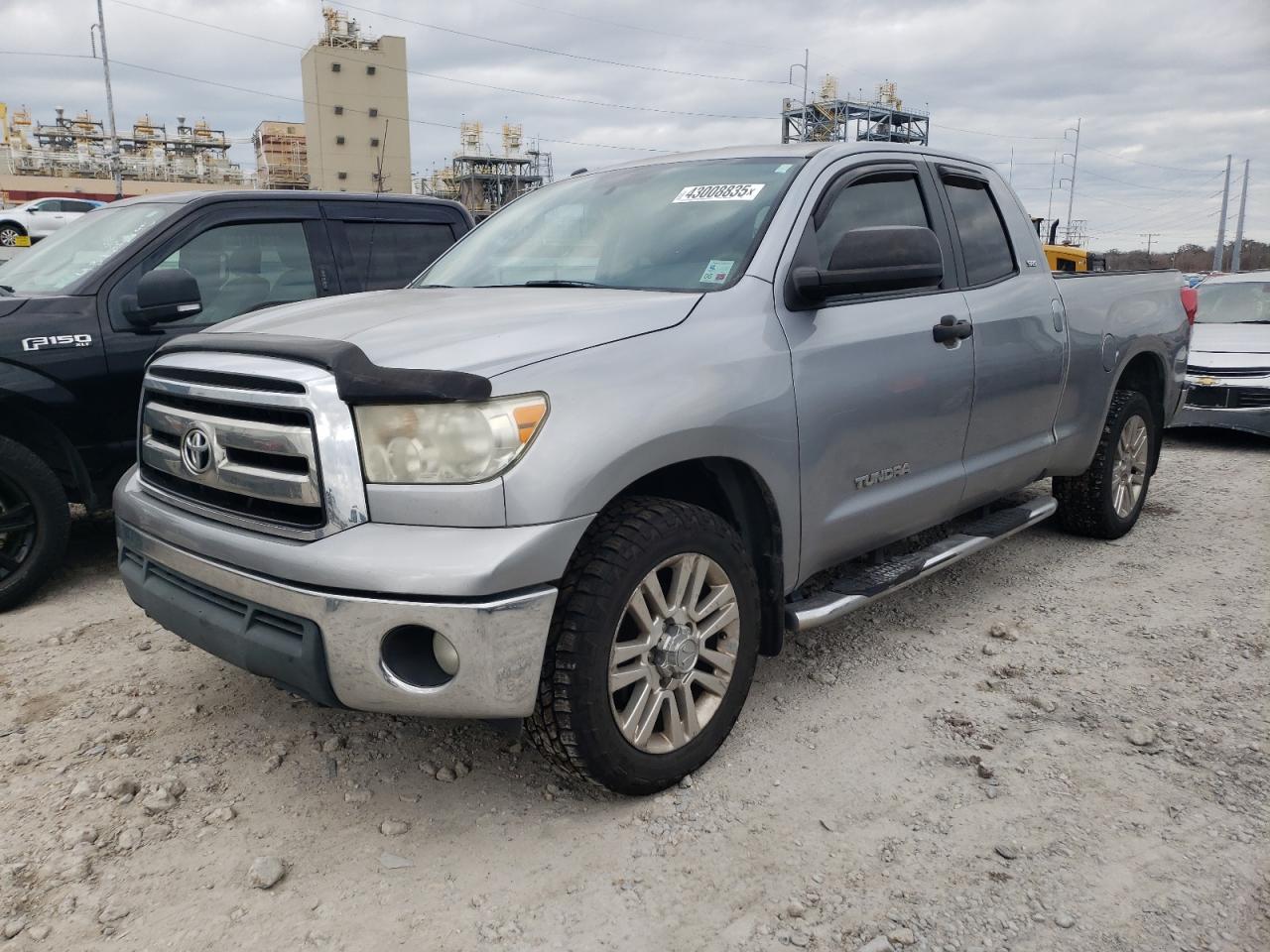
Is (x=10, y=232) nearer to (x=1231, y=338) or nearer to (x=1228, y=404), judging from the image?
(x=1231, y=338)

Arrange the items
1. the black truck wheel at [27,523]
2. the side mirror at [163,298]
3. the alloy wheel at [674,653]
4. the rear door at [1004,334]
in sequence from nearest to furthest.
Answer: the alloy wheel at [674,653]
the rear door at [1004,334]
the black truck wheel at [27,523]
the side mirror at [163,298]

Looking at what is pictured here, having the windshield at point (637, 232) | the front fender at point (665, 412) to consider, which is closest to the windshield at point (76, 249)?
the windshield at point (637, 232)

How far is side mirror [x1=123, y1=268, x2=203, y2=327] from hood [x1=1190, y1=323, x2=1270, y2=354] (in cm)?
820

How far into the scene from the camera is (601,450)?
7.61 feet

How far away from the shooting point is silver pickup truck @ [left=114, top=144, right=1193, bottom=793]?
2215 mm

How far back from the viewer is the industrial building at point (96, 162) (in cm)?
5816

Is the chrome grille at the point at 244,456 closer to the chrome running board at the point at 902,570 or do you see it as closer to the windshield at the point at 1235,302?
the chrome running board at the point at 902,570

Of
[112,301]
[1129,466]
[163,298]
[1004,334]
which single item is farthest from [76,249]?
[1129,466]

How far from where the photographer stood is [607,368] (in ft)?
7.90

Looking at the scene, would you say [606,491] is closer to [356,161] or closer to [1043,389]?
[1043,389]

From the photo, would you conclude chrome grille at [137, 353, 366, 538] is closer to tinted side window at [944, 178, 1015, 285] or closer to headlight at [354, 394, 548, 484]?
headlight at [354, 394, 548, 484]

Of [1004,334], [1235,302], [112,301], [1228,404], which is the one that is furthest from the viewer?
[1235,302]

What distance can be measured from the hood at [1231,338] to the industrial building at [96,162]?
48731mm

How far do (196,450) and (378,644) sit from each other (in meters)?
0.82
